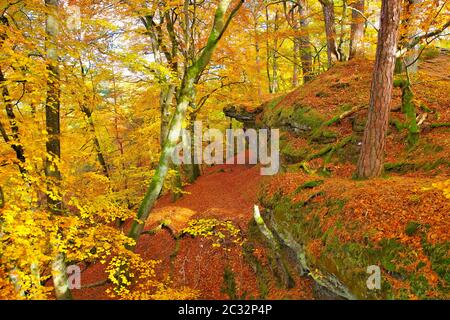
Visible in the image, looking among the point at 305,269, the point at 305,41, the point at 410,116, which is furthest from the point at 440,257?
the point at 305,41

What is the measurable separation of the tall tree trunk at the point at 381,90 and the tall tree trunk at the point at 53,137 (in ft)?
24.2

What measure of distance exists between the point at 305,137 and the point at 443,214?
22.3ft

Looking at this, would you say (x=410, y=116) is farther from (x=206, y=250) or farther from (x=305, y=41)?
(x=305, y=41)

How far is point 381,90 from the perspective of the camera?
6566mm

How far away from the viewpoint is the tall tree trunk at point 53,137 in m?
7.06

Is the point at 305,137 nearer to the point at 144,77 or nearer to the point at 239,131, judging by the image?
the point at 144,77

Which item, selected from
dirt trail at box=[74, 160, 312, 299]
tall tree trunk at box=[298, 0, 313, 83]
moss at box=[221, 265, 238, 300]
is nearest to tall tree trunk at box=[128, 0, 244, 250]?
dirt trail at box=[74, 160, 312, 299]

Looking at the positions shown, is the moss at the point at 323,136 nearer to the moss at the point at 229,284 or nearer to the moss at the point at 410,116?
the moss at the point at 410,116

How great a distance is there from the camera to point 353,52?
13812mm

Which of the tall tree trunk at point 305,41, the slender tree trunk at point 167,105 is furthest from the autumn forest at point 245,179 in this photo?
the slender tree trunk at point 167,105

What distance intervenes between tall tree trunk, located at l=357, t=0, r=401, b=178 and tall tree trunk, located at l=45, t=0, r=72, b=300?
7.39 metres

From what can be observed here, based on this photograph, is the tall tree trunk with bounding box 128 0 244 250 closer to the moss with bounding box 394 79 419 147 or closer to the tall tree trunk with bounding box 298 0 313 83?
the moss with bounding box 394 79 419 147
